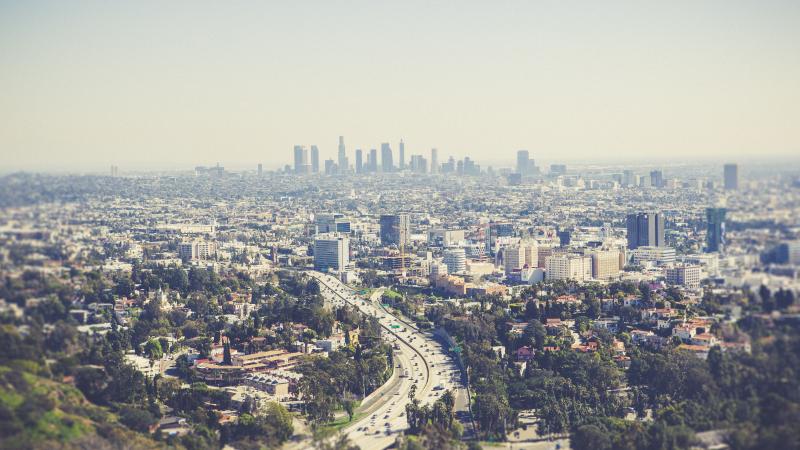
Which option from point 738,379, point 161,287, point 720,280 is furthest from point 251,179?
point 738,379

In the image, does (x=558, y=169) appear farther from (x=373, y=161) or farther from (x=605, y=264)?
(x=605, y=264)

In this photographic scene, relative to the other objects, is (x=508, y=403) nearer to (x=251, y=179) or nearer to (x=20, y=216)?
(x=20, y=216)

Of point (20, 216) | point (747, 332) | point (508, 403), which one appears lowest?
point (508, 403)

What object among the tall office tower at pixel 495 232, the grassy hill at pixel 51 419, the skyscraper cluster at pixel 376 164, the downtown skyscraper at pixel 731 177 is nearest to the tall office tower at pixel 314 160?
the skyscraper cluster at pixel 376 164

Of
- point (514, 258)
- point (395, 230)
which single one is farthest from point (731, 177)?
point (395, 230)

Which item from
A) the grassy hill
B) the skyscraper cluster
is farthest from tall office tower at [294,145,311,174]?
the grassy hill

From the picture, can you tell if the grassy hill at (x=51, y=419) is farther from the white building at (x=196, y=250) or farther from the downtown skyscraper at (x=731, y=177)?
the white building at (x=196, y=250)

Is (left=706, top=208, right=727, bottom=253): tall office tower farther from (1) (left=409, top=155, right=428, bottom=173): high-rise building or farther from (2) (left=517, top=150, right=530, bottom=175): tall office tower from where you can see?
(1) (left=409, top=155, right=428, bottom=173): high-rise building
